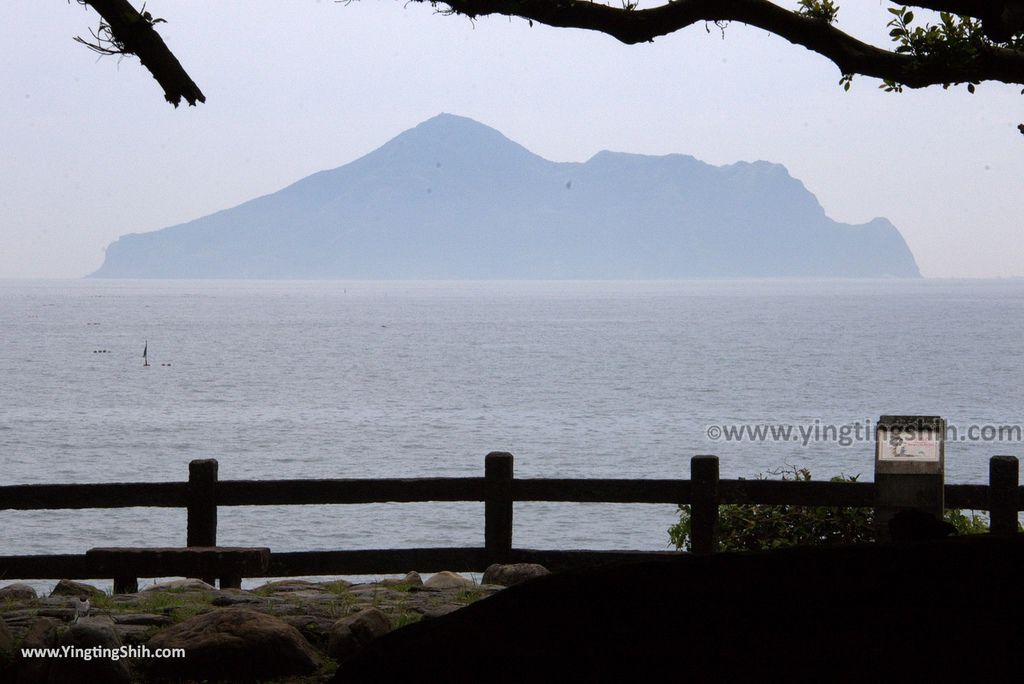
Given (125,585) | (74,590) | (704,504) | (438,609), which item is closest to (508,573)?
(438,609)

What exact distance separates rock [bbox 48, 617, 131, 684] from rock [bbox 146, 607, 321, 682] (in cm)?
28

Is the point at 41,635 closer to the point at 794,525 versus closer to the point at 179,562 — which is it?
the point at 179,562

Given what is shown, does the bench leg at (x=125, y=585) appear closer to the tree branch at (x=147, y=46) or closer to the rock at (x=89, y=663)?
the rock at (x=89, y=663)

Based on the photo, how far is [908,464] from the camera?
964 cm

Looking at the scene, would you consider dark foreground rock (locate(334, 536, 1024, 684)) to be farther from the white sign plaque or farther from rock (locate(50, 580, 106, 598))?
the white sign plaque

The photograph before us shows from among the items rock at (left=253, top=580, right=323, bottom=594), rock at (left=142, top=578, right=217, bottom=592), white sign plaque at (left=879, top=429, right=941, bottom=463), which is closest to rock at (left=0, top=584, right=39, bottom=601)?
rock at (left=142, top=578, right=217, bottom=592)

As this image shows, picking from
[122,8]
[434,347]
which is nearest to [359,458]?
[122,8]

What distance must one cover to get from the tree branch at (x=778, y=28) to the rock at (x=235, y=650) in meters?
4.40

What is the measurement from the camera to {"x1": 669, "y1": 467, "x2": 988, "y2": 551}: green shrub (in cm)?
1223

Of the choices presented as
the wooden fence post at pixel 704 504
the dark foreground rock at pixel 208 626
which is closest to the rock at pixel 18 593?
the dark foreground rock at pixel 208 626

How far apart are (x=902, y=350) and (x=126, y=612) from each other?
159607 mm

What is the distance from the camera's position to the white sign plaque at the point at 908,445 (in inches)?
380

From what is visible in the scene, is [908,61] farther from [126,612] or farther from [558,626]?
[558,626]

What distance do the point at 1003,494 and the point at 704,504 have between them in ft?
8.63
